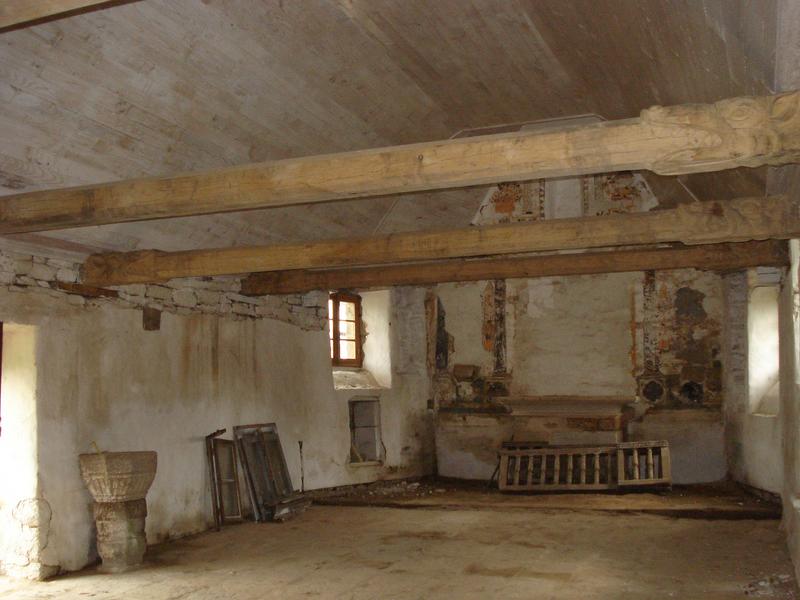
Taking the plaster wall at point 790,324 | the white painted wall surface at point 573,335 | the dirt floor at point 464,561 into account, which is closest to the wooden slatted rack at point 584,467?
the white painted wall surface at point 573,335

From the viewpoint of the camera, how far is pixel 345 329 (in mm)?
10617

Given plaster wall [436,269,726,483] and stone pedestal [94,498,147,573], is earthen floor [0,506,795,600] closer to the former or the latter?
stone pedestal [94,498,147,573]

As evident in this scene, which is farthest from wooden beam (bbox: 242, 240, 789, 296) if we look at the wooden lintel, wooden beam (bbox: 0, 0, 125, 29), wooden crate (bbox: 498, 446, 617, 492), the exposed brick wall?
wooden beam (bbox: 0, 0, 125, 29)

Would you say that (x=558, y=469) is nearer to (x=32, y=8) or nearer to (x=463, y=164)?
(x=463, y=164)

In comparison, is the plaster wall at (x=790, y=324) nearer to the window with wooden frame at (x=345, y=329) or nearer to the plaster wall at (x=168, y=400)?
the plaster wall at (x=168, y=400)

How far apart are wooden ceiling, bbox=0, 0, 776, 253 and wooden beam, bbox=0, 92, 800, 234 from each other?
356 millimetres

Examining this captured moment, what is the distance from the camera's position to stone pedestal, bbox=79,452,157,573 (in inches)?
241

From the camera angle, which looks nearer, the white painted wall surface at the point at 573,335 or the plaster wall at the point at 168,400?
the plaster wall at the point at 168,400

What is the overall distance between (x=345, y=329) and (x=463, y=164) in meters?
6.93

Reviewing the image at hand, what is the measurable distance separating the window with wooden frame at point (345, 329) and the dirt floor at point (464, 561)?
2782mm

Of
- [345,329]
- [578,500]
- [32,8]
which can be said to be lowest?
[578,500]

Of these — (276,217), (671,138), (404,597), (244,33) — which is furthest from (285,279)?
(671,138)

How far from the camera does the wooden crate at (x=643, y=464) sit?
9.16m

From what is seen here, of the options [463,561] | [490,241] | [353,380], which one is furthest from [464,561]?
[353,380]
